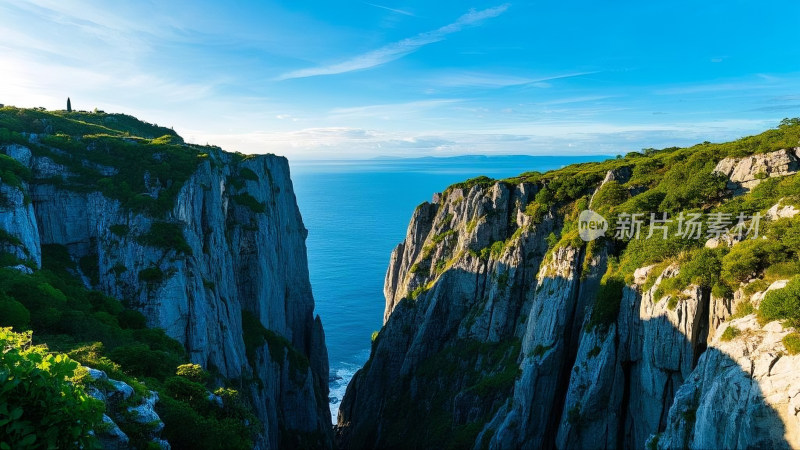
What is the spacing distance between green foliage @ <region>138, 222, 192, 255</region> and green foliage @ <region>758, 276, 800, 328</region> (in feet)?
142

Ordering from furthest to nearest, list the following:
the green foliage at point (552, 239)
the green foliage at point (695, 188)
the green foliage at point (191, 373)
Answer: the green foliage at point (552, 239)
the green foliage at point (695, 188)
the green foliage at point (191, 373)

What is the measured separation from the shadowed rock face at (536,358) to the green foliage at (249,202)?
25200 millimetres

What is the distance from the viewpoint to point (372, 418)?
213ft

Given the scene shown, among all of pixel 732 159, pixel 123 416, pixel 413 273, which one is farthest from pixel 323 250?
pixel 123 416

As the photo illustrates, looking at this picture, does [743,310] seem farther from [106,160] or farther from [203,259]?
[106,160]

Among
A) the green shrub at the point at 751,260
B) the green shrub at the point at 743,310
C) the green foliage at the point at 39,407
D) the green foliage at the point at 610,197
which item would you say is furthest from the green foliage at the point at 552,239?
the green foliage at the point at 39,407

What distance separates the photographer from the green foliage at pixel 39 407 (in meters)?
10.2

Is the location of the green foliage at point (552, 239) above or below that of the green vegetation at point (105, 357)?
above

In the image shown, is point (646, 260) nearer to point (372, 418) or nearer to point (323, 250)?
point (372, 418)

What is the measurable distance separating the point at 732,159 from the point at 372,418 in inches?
2101

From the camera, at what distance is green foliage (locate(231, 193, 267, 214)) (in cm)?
6531

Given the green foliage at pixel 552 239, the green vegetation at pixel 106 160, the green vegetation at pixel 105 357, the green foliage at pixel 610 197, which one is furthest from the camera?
the green foliage at pixel 552 239

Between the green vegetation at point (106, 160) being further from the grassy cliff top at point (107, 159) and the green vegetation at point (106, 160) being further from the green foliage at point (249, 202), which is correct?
the green foliage at point (249, 202)

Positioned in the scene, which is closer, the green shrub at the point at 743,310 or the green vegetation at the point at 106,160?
the green shrub at the point at 743,310
